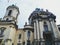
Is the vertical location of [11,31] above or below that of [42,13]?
below

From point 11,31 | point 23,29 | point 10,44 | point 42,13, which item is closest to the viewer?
point 10,44

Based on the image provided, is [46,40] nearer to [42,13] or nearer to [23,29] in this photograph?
[23,29]

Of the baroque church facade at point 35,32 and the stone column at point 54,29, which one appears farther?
the stone column at point 54,29

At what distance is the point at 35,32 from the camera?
37.7 m

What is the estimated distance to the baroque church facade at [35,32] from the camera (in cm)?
3520

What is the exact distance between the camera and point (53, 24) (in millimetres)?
39938

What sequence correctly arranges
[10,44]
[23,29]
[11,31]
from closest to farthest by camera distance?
[10,44]
[11,31]
[23,29]

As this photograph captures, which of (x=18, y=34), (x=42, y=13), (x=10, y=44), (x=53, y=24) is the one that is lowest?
(x=10, y=44)

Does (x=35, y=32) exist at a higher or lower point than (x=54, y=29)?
lower

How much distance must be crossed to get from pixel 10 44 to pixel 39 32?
324 inches

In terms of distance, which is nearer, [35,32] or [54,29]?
[35,32]

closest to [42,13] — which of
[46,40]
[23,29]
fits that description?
[23,29]

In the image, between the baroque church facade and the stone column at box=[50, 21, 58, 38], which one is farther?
the stone column at box=[50, 21, 58, 38]

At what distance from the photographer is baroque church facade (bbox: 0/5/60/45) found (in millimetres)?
35203
